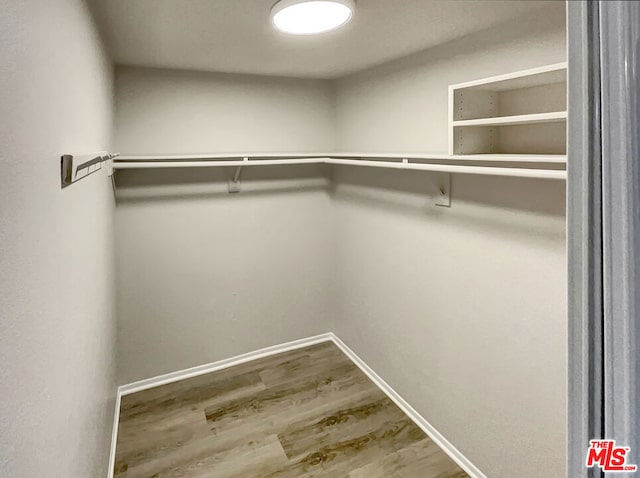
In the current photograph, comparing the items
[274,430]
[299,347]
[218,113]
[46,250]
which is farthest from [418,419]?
[218,113]

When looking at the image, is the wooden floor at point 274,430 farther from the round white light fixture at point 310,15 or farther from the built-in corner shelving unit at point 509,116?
the round white light fixture at point 310,15

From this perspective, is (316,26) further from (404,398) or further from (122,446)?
(122,446)

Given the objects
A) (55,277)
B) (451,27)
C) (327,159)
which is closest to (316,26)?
(451,27)

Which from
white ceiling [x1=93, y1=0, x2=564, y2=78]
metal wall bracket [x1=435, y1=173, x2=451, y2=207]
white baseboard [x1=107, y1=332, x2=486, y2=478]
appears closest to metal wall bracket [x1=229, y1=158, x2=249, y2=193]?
white ceiling [x1=93, y1=0, x2=564, y2=78]

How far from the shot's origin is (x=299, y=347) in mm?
3297

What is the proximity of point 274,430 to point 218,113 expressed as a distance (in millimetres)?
2151

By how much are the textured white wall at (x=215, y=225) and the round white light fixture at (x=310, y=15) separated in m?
1.32

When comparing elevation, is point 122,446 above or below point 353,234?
below

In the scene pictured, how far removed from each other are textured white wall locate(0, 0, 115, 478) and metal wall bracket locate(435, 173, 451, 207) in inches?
64.7

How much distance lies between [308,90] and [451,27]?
1483 millimetres

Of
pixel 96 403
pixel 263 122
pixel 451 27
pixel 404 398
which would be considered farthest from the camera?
pixel 263 122

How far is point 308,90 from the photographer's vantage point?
306 centimetres

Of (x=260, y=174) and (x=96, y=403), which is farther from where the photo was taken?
(x=260, y=174)

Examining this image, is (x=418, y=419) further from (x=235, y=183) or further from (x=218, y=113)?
(x=218, y=113)
